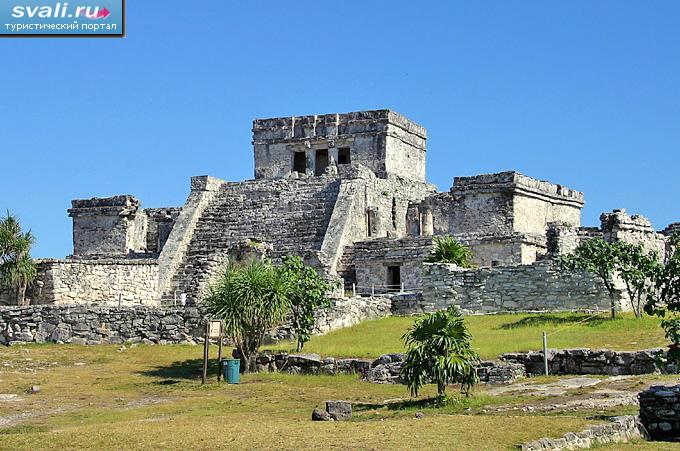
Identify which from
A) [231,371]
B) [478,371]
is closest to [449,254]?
[231,371]

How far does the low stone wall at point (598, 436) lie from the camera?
13289mm

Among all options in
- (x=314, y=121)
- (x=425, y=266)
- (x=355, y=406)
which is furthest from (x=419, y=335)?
(x=314, y=121)

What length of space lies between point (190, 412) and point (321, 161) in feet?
88.3

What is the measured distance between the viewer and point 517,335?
23562 mm

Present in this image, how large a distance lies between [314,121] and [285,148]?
1.71 metres

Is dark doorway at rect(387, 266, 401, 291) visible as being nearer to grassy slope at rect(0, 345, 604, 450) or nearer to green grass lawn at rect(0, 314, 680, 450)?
green grass lawn at rect(0, 314, 680, 450)

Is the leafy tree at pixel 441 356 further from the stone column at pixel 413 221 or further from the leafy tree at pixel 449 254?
the stone column at pixel 413 221

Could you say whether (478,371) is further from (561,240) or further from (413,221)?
(413,221)

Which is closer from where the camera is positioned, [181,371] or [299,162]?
[181,371]

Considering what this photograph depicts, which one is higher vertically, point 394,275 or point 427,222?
point 427,222

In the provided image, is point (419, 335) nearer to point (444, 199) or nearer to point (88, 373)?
point (88, 373)

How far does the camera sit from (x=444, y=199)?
A: 39094mm

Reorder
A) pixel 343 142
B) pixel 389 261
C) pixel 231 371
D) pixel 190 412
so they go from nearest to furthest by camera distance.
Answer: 1. pixel 190 412
2. pixel 231 371
3. pixel 389 261
4. pixel 343 142

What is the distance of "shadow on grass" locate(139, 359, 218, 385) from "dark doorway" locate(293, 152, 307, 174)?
20838mm
